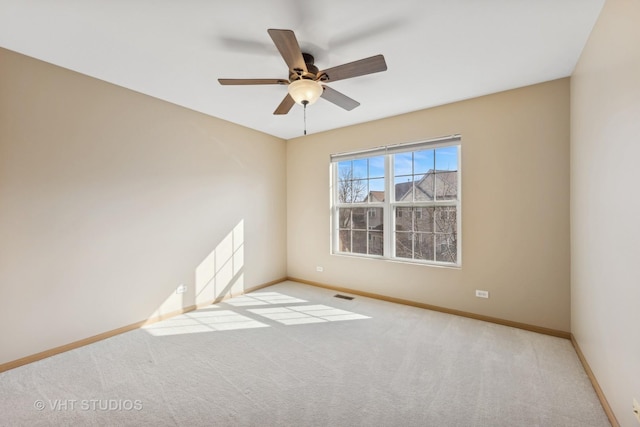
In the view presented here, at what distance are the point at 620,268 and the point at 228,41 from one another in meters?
3.01

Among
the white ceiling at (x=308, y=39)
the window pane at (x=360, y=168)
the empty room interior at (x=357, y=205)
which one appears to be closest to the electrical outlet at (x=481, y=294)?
the empty room interior at (x=357, y=205)

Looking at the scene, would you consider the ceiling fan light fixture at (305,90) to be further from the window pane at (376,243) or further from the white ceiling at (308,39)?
the window pane at (376,243)

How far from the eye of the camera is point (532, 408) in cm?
176

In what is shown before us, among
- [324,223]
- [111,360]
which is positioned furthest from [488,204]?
[111,360]

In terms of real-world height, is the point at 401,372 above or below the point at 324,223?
below

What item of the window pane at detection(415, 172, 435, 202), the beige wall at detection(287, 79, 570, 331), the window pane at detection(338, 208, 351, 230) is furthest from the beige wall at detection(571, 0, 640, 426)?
the window pane at detection(338, 208, 351, 230)

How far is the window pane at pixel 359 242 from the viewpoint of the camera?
423 cm

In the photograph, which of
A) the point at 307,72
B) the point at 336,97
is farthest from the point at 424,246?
the point at 307,72

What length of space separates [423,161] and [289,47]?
2501 millimetres

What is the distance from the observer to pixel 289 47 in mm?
1748

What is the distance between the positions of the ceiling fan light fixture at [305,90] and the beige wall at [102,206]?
1.97 m

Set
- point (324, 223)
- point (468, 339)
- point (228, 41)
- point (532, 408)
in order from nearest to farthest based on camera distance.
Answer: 1. point (532, 408)
2. point (228, 41)
3. point (468, 339)
4. point (324, 223)

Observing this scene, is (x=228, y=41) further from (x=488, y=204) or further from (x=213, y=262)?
(x=488, y=204)

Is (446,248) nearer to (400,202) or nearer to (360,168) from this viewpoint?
(400,202)
